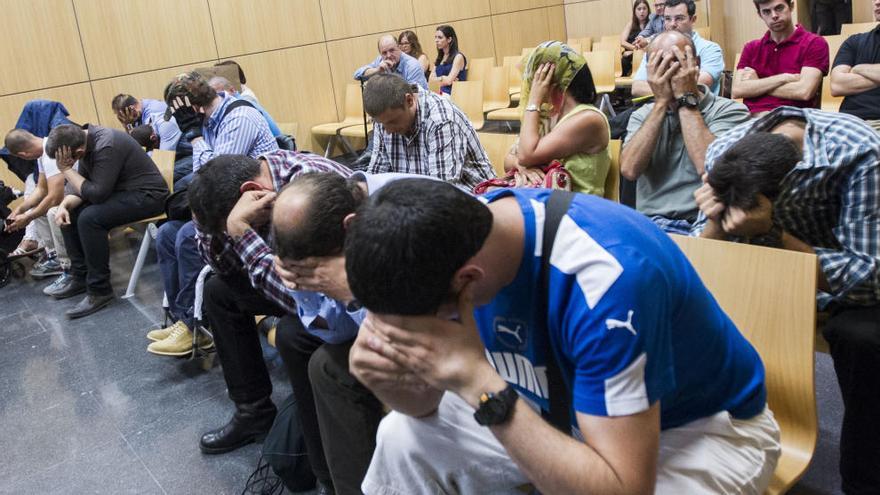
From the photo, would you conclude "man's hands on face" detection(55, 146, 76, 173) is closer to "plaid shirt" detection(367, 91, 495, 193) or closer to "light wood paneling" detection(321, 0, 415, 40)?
"plaid shirt" detection(367, 91, 495, 193)

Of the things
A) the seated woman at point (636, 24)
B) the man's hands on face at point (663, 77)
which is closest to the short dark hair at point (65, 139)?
the man's hands on face at point (663, 77)

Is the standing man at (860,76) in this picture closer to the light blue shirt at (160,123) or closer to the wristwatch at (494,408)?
the wristwatch at (494,408)

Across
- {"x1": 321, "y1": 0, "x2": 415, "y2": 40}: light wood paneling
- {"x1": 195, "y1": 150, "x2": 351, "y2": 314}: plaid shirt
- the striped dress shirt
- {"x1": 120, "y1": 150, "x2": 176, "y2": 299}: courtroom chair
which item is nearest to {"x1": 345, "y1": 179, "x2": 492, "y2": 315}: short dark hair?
{"x1": 195, "y1": 150, "x2": 351, "y2": 314}: plaid shirt

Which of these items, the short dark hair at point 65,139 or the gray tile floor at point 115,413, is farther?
the short dark hair at point 65,139

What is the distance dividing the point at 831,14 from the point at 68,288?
6.96 m

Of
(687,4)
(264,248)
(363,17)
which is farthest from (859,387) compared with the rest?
(363,17)

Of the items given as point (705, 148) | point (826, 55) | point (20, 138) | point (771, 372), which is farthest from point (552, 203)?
point (20, 138)

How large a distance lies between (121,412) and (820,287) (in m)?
2.49

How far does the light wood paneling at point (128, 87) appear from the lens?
619 centimetres

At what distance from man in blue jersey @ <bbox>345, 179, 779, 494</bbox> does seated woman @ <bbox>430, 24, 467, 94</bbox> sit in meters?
6.22

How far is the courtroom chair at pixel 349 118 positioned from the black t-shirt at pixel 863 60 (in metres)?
4.22

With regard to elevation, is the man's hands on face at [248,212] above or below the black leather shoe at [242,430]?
above

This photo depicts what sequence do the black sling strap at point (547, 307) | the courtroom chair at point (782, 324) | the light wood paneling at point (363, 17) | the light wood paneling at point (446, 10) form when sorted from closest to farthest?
the black sling strap at point (547, 307) → the courtroom chair at point (782, 324) → the light wood paneling at point (363, 17) → the light wood paneling at point (446, 10)

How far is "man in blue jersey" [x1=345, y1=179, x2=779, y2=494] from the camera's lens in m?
0.95
